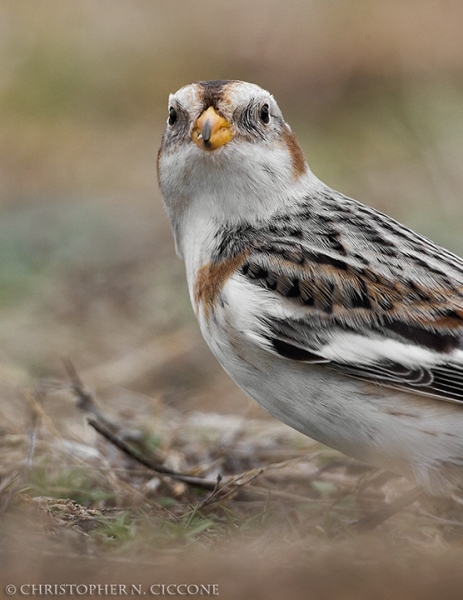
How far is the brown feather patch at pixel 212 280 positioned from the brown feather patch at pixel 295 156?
0.67 m

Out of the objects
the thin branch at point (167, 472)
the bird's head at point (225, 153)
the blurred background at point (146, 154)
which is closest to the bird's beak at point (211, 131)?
the bird's head at point (225, 153)

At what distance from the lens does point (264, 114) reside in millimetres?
4605

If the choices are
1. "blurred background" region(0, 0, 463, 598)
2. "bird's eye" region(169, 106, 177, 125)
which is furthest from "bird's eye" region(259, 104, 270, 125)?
"blurred background" region(0, 0, 463, 598)

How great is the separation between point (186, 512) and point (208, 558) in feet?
4.76

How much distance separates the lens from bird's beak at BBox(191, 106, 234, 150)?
4.28 m

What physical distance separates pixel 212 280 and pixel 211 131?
656mm

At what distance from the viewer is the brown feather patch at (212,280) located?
4.19 metres

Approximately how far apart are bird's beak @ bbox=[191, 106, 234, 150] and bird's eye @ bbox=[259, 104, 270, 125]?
26cm

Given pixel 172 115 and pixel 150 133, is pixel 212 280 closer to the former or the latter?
pixel 172 115

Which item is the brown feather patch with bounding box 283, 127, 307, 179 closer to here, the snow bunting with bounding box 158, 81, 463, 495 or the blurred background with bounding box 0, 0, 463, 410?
the snow bunting with bounding box 158, 81, 463, 495

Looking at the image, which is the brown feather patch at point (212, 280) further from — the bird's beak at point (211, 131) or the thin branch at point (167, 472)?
the thin branch at point (167, 472)

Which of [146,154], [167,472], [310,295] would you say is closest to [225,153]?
[310,295]

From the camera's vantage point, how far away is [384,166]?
379 inches

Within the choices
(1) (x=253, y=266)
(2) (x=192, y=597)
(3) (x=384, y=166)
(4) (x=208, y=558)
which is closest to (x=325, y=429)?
(1) (x=253, y=266)
